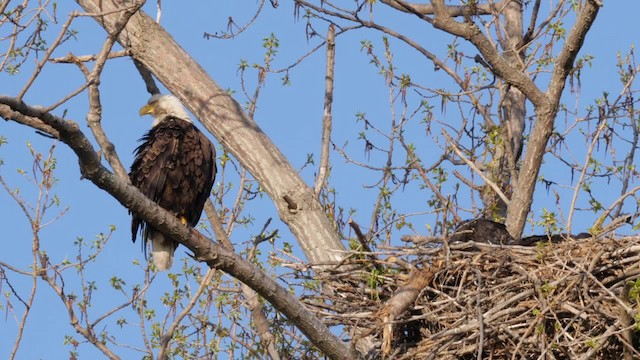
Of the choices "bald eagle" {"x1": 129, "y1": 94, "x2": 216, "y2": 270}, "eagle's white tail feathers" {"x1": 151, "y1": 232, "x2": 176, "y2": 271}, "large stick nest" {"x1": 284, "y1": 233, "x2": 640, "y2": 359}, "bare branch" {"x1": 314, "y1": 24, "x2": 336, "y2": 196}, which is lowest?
"large stick nest" {"x1": 284, "y1": 233, "x2": 640, "y2": 359}

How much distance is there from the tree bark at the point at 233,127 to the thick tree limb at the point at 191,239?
1358mm

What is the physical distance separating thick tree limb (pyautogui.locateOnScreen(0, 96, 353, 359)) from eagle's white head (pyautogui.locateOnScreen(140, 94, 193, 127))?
8.42ft

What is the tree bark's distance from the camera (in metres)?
7.97

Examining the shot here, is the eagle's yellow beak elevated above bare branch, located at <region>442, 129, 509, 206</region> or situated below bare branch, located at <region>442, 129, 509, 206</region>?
above

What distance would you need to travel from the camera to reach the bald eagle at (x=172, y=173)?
25.5 feet

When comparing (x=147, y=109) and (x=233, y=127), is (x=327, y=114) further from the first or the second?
(x=147, y=109)

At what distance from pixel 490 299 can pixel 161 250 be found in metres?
2.43

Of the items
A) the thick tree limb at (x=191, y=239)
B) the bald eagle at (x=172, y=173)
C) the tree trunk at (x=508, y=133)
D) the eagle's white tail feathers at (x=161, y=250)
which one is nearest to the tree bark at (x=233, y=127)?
the bald eagle at (x=172, y=173)

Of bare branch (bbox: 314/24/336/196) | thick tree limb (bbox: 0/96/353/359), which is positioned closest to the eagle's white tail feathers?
bare branch (bbox: 314/24/336/196)

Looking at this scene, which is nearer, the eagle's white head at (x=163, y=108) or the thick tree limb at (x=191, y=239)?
the thick tree limb at (x=191, y=239)

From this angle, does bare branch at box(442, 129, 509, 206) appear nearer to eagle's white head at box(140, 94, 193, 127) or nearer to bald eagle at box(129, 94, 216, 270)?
bald eagle at box(129, 94, 216, 270)

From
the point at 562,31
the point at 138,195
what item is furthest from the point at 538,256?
the point at 562,31

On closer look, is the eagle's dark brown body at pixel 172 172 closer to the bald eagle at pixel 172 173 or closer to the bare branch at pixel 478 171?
the bald eagle at pixel 172 173

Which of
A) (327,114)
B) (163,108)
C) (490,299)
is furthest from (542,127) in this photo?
(163,108)
